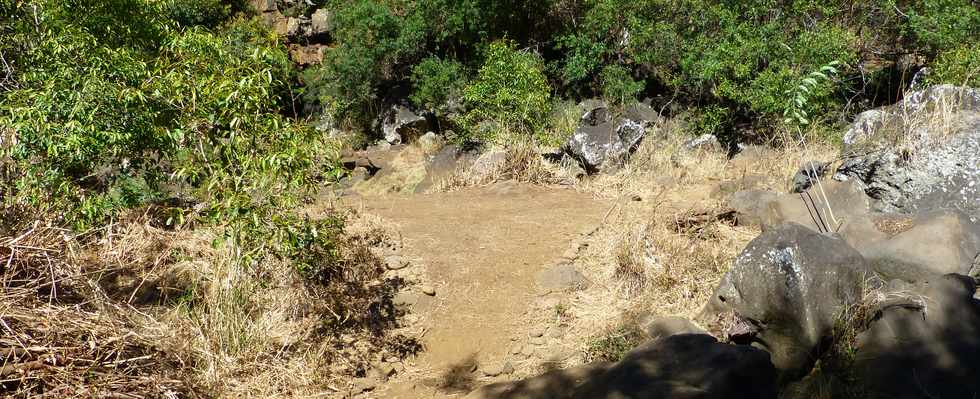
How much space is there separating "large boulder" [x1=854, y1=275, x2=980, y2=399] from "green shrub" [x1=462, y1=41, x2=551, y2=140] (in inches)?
248

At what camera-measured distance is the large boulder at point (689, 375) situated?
10.1 feet

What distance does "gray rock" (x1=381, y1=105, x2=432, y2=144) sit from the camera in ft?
44.0

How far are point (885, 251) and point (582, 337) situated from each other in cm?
219

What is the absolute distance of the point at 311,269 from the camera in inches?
202

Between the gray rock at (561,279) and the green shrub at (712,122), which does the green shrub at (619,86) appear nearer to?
the green shrub at (712,122)

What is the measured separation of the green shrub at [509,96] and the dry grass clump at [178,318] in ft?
15.5

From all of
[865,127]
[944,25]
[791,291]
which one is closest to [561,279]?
[791,291]

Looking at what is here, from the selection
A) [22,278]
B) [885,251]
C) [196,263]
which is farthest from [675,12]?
[22,278]

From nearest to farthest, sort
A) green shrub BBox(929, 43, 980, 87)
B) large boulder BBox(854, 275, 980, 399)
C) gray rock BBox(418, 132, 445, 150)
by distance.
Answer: large boulder BBox(854, 275, 980, 399), green shrub BBox(929, 43, 980, 87), gray rock BBox(418, 132, 445, 150)

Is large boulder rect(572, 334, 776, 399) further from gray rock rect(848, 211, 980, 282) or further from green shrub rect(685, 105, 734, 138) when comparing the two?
green shrub rect(685, 105, 734, 138)

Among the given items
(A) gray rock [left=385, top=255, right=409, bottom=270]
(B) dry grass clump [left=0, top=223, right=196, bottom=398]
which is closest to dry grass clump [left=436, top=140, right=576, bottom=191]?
(A) gray rock [left=385, top=255, right=409, bottom=270]

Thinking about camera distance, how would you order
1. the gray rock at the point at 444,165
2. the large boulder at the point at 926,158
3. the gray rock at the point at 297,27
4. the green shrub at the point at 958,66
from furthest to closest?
the gray rock at the point at 297,27
the gray rock at the point at 444,165
the green shrub at the point at 958,66
the large boulder at the point at 926,158

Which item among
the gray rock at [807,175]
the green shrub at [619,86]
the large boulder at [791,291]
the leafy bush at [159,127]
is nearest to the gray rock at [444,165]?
the green shrub at [619,86]

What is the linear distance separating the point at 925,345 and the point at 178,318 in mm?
4105
